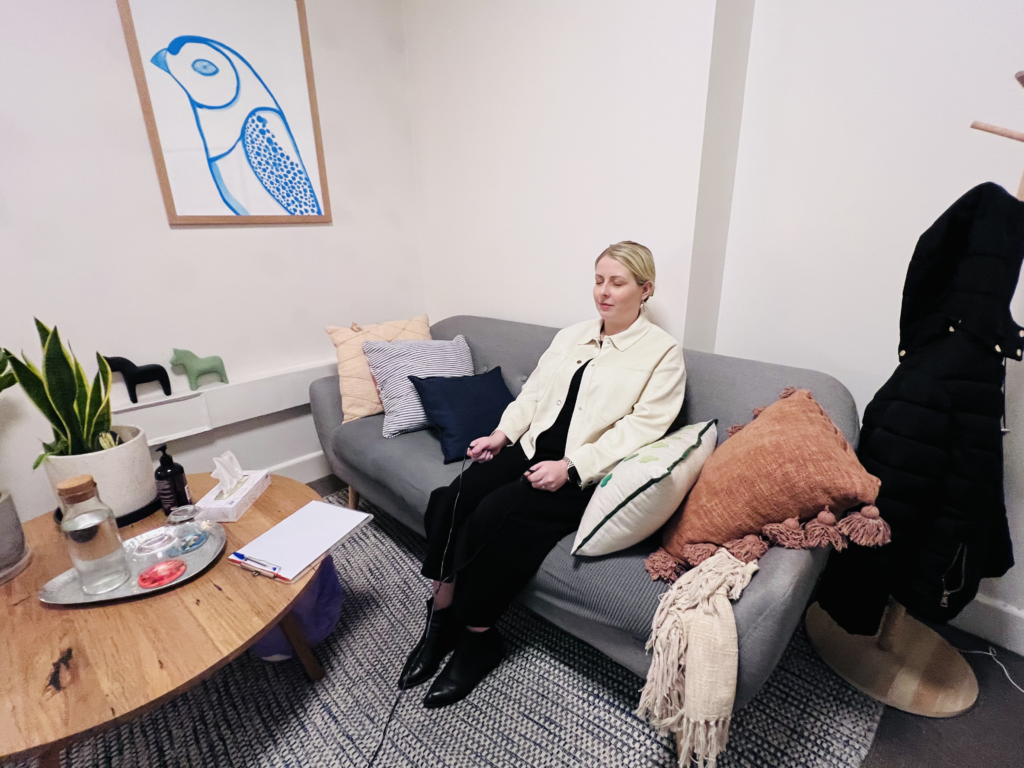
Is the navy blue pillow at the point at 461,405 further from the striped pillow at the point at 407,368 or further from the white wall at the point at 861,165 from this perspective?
the white wall at the point at 861,165

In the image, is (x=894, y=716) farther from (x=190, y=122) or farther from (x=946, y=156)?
(x=190, y=122)

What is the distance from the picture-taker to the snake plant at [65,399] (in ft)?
3.91

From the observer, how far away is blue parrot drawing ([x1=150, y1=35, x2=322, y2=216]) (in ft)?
6.07

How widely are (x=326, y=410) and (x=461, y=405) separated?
670mm

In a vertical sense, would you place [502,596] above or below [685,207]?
below

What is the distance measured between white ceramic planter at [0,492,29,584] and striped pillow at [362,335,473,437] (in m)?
1.01

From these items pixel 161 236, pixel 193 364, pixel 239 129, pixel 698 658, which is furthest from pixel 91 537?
pixel 239 129

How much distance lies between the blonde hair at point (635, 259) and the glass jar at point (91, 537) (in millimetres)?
1461

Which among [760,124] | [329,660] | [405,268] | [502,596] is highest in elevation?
[760,124]

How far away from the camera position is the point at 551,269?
6.97 feet

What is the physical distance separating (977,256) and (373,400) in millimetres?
1934

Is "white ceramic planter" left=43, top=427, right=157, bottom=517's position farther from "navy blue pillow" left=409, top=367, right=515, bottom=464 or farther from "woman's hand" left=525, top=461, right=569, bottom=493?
"woman's hand" left=525, top=461, right=569, bottom=493

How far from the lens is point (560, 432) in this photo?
1533 mm

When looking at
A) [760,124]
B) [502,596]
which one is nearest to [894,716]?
[502,596]
